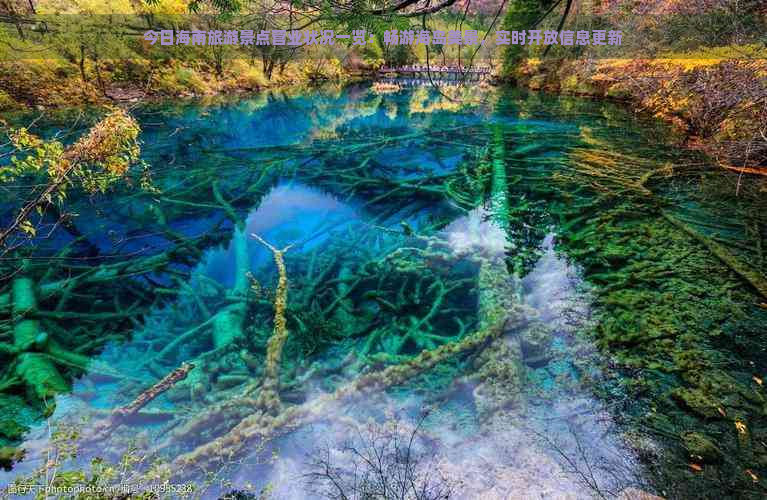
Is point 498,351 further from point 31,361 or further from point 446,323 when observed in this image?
point 31,361

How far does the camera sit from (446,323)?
4207mm

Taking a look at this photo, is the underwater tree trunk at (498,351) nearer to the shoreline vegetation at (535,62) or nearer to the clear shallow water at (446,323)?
the clear shallow water at (446,323)

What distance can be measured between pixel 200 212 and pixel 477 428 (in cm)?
634

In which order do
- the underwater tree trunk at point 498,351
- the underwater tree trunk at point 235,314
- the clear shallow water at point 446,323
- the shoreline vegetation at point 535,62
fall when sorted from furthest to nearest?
the shoreline vegetation at point 535,62, the underwater tree trunk at point 235,314, the underwater tree trunk at point 498,351, the clear shallow water at point 446,323

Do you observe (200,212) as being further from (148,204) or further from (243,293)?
(243,293)

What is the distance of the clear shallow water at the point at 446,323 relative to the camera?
8.64 ft

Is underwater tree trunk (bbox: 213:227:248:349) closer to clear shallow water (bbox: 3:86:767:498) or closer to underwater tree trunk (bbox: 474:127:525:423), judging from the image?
clear shallow water (bbox: 3:86:767:498)

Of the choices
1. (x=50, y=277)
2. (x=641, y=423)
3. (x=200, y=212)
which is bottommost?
(x=641, y=423)

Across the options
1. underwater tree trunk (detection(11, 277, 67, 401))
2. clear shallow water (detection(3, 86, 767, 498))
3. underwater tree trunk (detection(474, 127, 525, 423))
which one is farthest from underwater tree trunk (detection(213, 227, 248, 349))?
underwater tree trunk (detection(474, 127, 525, 423))

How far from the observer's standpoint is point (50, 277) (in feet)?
15.5

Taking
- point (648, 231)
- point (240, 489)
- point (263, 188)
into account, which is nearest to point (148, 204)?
point (263, 188)

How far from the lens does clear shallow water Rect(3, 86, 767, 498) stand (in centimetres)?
263

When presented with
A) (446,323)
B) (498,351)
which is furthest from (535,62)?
(498,351)

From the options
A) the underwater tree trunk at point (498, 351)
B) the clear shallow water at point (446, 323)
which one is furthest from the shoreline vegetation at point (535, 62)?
the underwater tree trunk at point (498, 351)
